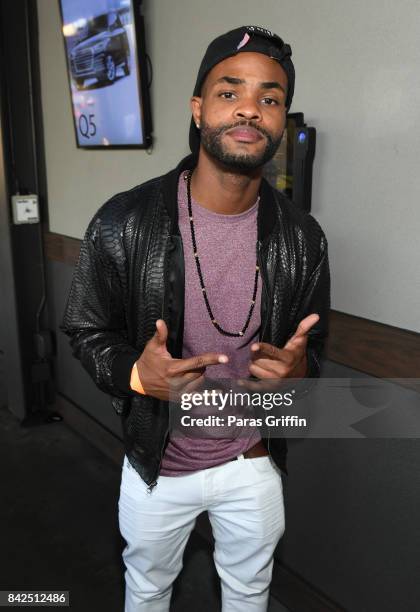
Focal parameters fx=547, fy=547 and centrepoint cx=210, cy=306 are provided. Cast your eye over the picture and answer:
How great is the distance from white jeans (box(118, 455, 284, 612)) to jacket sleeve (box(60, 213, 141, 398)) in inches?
11.6

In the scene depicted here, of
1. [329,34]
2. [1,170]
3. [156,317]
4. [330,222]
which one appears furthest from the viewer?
[1,170]

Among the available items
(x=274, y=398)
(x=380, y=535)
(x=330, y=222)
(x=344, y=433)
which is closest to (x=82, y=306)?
(x=274, y=398)

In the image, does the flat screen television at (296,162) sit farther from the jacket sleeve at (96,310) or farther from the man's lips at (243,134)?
the jacket sleeve at (96,310)

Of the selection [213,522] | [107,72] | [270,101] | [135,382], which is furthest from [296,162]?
[107,72]

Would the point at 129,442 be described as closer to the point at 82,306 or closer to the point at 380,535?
the point at 82,306

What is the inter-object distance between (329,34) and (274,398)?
1.06 metres

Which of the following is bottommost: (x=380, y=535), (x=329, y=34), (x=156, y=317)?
(x=380, y=535)

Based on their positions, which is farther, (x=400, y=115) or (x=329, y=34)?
(x=329, y=34)

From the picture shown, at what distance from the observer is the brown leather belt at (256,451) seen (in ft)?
4.76

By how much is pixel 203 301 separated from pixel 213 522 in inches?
25.0

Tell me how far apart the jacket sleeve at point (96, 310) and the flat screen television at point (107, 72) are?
1.10m

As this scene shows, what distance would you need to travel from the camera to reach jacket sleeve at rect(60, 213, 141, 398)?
1.34m

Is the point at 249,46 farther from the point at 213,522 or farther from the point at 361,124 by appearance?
the point at 213,522

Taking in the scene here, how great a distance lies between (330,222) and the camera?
1702mm
